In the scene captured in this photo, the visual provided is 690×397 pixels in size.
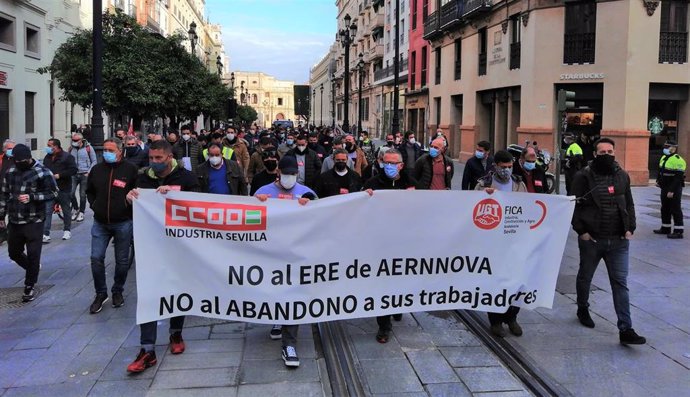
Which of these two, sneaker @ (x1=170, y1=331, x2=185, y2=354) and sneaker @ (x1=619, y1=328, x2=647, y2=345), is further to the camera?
sneaker @ (x1=619, y1=328, x2=647, y2=345)

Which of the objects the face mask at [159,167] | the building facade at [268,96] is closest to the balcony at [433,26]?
the face mask at [159,167]

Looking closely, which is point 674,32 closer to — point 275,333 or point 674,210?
point 674,210

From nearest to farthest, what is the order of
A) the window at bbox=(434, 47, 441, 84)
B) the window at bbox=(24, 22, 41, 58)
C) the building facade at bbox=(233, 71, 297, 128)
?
1. the window at bbox=(24, 22, 41, 58)
2. the window at bbox=(434, 47, 441, 84)
3. the building facade at bbox=(233, 71, 297, 128)

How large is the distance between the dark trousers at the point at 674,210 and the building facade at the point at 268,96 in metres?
154

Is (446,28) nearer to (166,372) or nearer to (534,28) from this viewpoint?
(534,28)

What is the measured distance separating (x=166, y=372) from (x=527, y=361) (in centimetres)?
306

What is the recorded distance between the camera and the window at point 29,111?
24.9m

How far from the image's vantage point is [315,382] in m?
4.82

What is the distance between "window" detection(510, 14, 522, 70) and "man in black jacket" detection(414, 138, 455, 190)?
56.8 ft

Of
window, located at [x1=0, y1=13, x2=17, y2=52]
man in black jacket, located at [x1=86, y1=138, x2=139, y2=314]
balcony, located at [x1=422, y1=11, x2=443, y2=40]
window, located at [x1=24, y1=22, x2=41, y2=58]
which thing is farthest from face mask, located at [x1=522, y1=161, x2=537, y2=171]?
balcony, located at [x1=422, y1=11, x2=443, y2=40]

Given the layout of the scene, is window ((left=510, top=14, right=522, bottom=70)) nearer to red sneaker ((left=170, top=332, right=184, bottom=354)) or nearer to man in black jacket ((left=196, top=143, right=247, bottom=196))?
man in black jacket ((left=196, top=143, right=247, bottom=196))

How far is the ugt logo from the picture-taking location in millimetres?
5145

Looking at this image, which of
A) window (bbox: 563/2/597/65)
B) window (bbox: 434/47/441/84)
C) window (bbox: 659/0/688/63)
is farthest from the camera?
window (bbox: 434/47/441/84)

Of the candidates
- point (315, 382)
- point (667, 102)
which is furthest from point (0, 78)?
point (667, 102)
